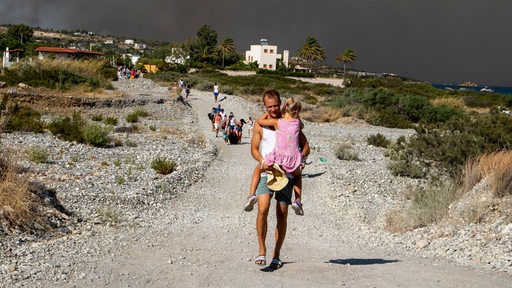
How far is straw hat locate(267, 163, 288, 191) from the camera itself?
6.91m

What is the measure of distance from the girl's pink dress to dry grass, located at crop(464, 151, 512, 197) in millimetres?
4945

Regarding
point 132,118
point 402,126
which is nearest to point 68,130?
point 132,118

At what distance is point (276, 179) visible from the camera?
22.9 feet

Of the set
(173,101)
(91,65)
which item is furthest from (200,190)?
(91,65)

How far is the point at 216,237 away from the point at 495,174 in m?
4.87

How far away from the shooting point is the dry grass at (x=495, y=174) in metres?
10.4

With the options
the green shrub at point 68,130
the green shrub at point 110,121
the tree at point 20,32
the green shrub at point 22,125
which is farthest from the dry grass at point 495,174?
the tree at point 20,32

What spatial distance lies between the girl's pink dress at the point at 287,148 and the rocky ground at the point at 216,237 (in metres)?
1.27

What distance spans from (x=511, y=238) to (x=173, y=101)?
32.7 metres

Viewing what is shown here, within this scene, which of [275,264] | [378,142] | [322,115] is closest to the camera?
[275,264]

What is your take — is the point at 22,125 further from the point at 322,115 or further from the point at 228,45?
the point at 228,45

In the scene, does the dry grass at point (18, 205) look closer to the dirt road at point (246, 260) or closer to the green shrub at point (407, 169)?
the dirt road at point (246, 260)

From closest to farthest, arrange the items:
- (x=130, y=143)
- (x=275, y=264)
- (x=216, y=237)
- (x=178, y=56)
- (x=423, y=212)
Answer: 1. (x=275, y=264)
2. (x=216, y=237)
3. (x=423, y=212)
4. (x=130, y=143)
5. (x=178, y=56)

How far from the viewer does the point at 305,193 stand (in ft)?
49.3
